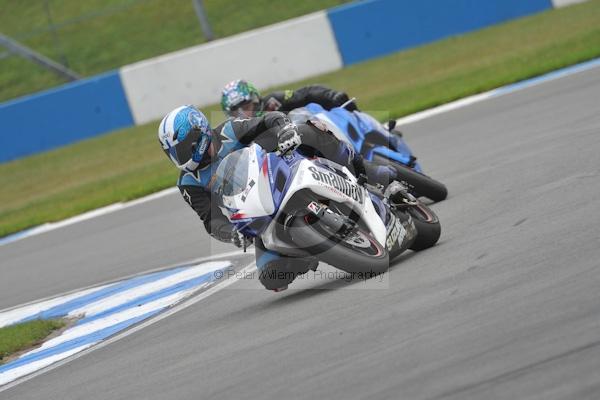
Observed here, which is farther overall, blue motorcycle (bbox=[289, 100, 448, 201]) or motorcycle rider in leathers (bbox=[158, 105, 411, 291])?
blue motorcycle (bbox=[289, 100, 448, 201])

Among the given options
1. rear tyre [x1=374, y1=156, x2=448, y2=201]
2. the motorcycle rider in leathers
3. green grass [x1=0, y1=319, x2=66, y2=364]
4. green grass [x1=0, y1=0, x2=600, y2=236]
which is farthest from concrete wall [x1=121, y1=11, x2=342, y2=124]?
the motorcycle rider in leathers

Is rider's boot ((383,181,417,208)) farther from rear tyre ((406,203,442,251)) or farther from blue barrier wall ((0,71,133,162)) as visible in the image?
blue barrier wall ((0,71,133,162))

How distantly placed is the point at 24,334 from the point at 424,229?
3231mm

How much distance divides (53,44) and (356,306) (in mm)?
19430

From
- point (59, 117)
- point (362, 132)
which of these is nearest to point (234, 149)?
point (362, 132)

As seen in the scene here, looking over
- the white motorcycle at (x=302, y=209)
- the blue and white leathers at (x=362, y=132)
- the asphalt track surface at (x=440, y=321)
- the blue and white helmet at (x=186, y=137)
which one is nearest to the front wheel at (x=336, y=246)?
the white motorcycle at (x=302, y=209)

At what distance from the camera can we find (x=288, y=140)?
7199mm

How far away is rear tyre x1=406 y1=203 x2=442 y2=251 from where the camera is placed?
25.3 feet

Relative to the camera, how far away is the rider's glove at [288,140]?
283 inches

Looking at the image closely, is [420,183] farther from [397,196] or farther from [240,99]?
[397,196]

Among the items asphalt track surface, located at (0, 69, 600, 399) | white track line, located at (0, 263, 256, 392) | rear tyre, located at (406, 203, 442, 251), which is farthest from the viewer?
rear tyre, located at (406, 203, 442, 251)

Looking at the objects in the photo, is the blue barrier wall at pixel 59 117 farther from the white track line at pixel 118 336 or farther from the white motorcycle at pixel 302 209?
the white motorcycle at pixel 302 209

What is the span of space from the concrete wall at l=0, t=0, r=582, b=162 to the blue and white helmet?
14898 millimetres

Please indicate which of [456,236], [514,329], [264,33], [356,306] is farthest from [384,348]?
[264,33]
